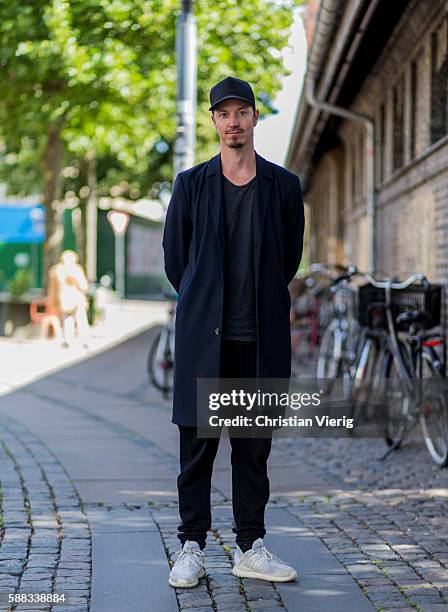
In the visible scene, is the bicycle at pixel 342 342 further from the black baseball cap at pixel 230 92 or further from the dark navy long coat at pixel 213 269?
the black baseball cap at pixel 230 92

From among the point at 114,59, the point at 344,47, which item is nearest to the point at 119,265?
the point at 114,59

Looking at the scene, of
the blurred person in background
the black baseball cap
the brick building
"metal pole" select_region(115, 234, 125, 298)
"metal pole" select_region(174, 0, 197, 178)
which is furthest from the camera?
"metal pole" select_region(115, 234, 125, 298)

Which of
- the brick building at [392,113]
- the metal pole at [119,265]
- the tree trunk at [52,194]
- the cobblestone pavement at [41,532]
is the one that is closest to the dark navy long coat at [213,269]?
the cobblestone pavement at [41,532]

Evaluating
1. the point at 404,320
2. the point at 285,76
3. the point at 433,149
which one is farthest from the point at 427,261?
the point at 285,76

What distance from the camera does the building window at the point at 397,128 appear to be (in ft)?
45.4

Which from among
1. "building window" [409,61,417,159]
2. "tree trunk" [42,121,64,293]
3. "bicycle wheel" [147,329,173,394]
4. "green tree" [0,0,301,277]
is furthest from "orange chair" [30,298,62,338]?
"building window" [409,61,417,159]

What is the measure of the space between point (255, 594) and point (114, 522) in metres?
1.55

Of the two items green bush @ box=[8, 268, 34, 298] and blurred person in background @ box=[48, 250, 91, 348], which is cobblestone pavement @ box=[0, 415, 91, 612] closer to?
blurred person in background @ box=[48, 250, 91, 348]

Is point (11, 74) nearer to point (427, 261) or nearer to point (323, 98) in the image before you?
point (323, 98)

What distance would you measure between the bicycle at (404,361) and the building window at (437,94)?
2.12 meters

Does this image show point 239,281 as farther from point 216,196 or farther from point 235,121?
point 235,121

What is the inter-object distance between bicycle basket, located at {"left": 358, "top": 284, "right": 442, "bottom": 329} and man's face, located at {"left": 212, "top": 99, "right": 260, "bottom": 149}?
3.94m

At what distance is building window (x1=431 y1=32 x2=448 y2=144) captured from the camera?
10.8 metres

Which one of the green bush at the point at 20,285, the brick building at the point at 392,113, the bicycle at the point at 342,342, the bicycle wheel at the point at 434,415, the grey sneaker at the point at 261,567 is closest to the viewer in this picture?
the grey sneaker at the point at 261,567
